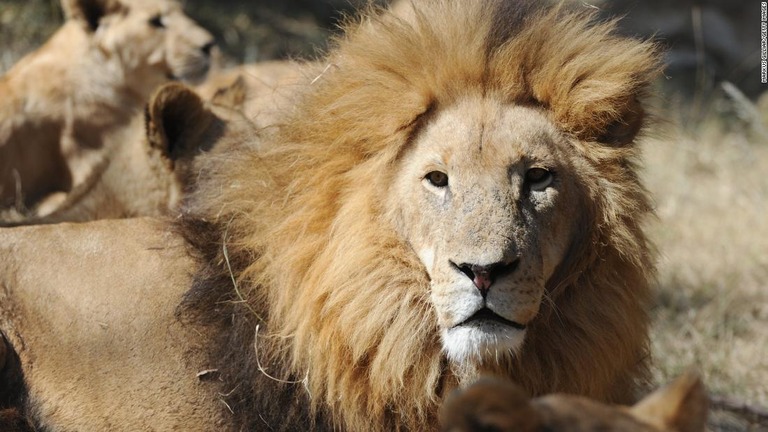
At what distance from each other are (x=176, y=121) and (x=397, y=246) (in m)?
1.84

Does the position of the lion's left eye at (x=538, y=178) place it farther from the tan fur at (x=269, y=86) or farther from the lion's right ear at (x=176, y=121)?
the lion's right ear at (x=176, y=121)

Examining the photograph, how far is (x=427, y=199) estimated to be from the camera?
3.12 meters

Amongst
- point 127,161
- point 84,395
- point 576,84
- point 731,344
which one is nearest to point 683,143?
point 731,344

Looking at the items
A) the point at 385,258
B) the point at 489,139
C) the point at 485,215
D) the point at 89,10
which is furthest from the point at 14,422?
the point at 89,10

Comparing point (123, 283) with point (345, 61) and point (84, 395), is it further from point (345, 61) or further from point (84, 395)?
point (345, 61)

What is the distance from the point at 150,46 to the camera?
22.5ft

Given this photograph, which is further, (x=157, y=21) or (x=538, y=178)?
(x=157, y=21)

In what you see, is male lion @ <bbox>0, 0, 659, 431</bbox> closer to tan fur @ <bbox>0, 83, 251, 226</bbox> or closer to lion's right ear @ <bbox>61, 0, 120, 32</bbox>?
tan fur @ <bbox>0, 83, 251, 226</bbox>

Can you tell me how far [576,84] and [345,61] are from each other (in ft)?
2.48

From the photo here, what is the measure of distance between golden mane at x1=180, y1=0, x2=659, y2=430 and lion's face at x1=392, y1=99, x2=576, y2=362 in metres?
0.08

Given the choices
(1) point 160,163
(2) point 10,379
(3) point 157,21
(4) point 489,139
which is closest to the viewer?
(4) point 489,139

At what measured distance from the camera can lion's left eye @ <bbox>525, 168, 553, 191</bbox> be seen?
10.2 ft

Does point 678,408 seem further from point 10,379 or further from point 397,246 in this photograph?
point 10,379

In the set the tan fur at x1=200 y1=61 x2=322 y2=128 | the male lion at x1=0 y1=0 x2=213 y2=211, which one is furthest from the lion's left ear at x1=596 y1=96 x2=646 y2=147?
the male lion at x1=0 y1=0 x2=213 y2=211
